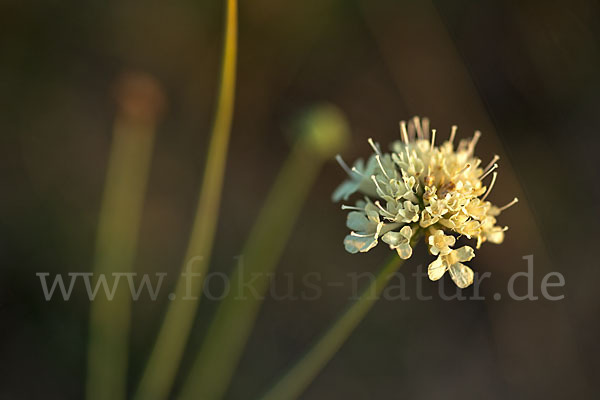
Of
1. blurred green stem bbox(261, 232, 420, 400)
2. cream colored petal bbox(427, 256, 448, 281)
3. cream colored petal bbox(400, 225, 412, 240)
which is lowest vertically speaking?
blurred green stem bbox(261, 232, 420, 400)

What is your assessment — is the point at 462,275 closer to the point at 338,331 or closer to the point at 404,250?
the point at 404,250

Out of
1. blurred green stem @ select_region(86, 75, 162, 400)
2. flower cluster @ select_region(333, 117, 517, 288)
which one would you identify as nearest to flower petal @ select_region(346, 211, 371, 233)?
flower cluster @ select_region(333, 117, 517, 288)

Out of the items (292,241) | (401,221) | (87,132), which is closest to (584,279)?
(292,241)

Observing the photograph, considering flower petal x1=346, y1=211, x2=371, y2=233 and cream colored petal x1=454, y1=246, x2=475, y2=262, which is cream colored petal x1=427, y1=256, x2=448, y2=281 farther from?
flower petal x1=346, y1=211, x2=371, y2=233

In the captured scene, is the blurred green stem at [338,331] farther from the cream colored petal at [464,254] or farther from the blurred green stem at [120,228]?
the blurred green stem at [120,228]

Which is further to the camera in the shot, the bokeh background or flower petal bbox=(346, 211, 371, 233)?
the bokeh background

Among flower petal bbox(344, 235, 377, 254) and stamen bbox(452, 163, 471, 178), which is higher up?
stamen bbox(452, 163, 471, 178)

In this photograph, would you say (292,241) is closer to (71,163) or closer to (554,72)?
(71,163)
